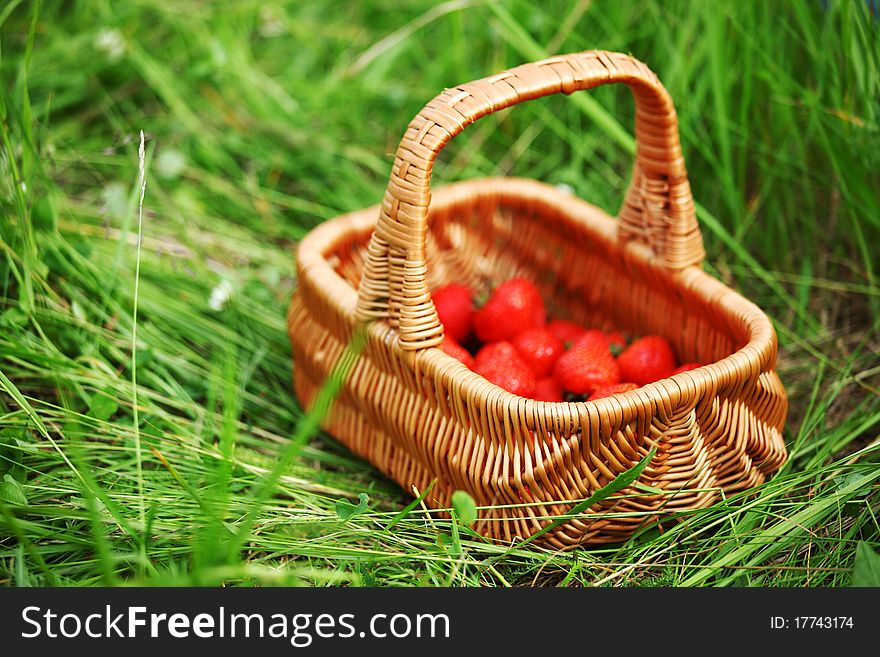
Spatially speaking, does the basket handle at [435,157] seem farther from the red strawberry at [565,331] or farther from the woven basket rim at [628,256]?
the red strawberry at [565,331]

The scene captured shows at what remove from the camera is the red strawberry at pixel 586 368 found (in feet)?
3.84

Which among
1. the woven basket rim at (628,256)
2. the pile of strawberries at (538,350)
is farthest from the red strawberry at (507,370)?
the woven basket rim at (628,256)

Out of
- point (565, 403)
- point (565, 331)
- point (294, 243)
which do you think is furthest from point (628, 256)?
point (294, 243)

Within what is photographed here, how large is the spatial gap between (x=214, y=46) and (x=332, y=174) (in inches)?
15.3

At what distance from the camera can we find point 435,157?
0.97 m

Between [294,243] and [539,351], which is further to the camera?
[294,243]

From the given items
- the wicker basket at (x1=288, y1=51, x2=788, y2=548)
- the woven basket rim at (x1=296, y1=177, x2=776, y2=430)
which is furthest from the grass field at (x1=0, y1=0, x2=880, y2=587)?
the woven basket rim at (x1=296, y1=177, x2=776, y2=430)

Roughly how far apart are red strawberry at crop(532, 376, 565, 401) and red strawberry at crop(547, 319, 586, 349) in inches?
4.7

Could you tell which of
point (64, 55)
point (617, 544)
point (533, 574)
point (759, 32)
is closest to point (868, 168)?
point (759, 32)

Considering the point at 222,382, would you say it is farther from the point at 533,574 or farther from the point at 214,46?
the point at 214,46

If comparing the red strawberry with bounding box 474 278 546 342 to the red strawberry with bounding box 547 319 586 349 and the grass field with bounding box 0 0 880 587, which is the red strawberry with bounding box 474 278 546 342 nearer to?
the red strawberry with bounding box 547 319 586 349

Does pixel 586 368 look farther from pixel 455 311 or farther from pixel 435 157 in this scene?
pixel 435 157

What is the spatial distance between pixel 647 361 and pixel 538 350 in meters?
0.16

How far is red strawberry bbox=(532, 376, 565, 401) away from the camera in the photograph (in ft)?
3.95
